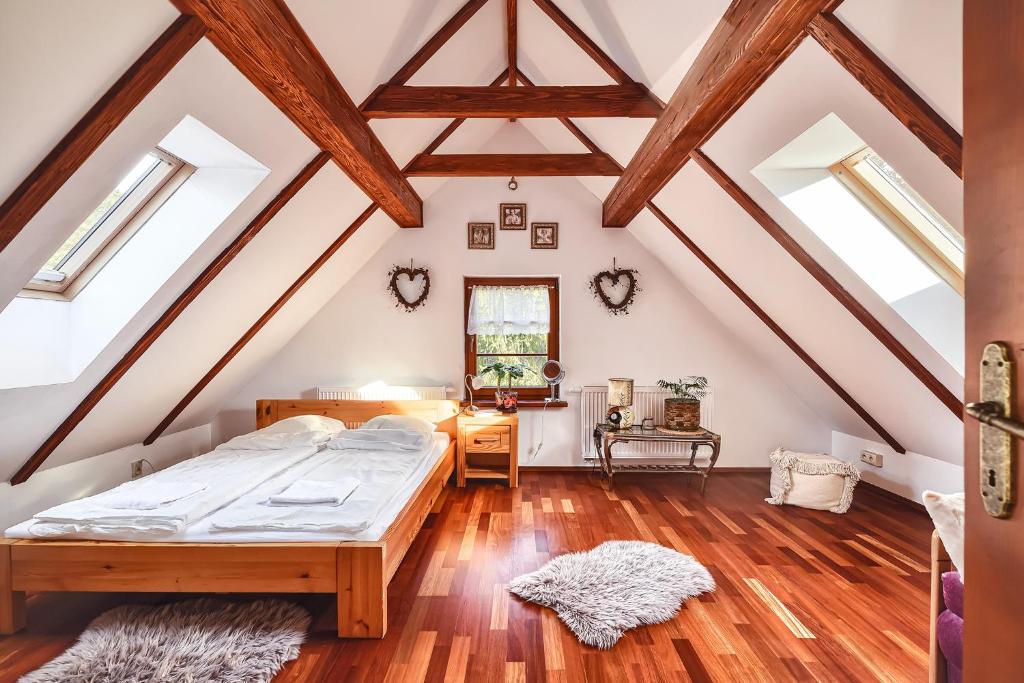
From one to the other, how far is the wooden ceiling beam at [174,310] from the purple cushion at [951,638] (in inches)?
118

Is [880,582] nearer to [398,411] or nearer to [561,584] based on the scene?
[561,584]

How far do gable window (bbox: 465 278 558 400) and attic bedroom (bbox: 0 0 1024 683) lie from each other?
275 millimetres

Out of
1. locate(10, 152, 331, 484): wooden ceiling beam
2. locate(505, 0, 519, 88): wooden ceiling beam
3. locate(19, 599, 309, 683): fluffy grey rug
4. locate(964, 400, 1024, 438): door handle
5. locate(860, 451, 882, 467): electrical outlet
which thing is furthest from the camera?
locate(860, 451, 882, 467): electrical outlet

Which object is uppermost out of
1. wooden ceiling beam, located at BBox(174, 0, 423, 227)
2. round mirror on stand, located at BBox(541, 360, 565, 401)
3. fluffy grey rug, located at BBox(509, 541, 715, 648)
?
wooden ceiling beam, located at BBox(174, 0, 423, 227)

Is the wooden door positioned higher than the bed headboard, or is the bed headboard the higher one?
the wooden door

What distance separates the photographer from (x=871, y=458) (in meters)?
4.11

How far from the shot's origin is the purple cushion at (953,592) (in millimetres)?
1358

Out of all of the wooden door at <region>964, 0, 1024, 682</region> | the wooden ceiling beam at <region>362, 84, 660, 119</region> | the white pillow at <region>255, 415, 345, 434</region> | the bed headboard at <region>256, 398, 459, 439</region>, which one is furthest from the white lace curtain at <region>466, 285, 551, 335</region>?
the wooden door at <region>964, 0, 1024, 682</region>

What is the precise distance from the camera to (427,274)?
4754 mm

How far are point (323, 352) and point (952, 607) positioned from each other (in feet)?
14.6

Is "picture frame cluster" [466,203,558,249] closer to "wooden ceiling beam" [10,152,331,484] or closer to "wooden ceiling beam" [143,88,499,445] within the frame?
"wooden ceiling beam" [143,88,499,445]

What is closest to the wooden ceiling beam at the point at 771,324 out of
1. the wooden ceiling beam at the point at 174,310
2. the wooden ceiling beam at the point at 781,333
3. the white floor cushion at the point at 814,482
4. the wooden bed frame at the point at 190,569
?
the wooden ceiling beam at the point at 781,333

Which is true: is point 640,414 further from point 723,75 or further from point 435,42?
point 435,42

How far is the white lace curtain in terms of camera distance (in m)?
4.79
